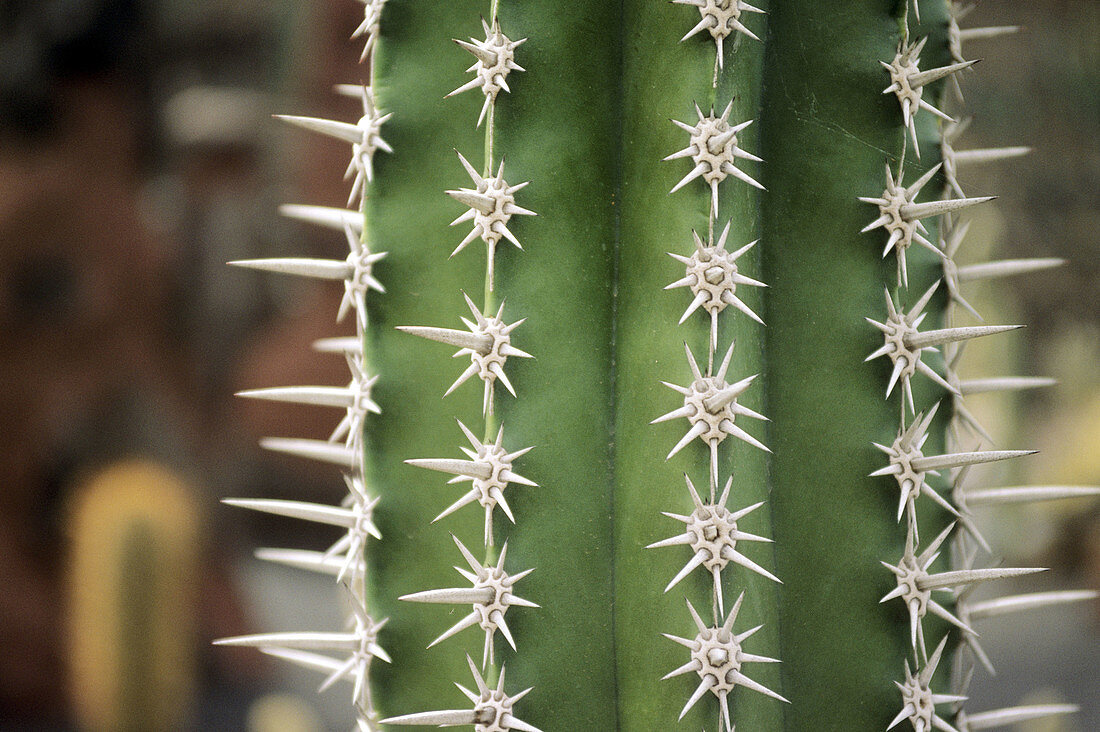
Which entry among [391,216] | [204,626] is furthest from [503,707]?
[204,626]

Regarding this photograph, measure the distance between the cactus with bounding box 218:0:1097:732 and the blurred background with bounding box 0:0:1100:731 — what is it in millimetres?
1412

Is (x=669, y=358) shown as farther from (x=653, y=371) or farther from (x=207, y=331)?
(x=207, y=331)

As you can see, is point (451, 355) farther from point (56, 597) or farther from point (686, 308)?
point (56, 597)

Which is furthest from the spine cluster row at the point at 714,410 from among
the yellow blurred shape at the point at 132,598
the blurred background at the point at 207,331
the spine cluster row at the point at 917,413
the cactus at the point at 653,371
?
the yellow blurred shape at the point at 132,598

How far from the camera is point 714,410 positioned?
493mm

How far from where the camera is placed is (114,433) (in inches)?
78.2

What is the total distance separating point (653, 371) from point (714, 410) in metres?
0.05

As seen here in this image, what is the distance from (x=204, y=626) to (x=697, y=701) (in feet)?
5.76

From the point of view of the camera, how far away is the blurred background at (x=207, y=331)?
1.89m

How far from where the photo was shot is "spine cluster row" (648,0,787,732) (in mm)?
490

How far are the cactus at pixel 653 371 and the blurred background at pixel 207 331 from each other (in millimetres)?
1412

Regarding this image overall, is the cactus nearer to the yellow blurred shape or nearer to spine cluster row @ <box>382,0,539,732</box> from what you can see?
spine cluster row @ <box>382,0,539,732</box>

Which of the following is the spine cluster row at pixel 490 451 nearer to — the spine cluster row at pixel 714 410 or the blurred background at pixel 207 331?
the spine cluster row at pixel 714 410

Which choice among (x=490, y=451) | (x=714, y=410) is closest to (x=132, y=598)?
(x=490, y=451)
